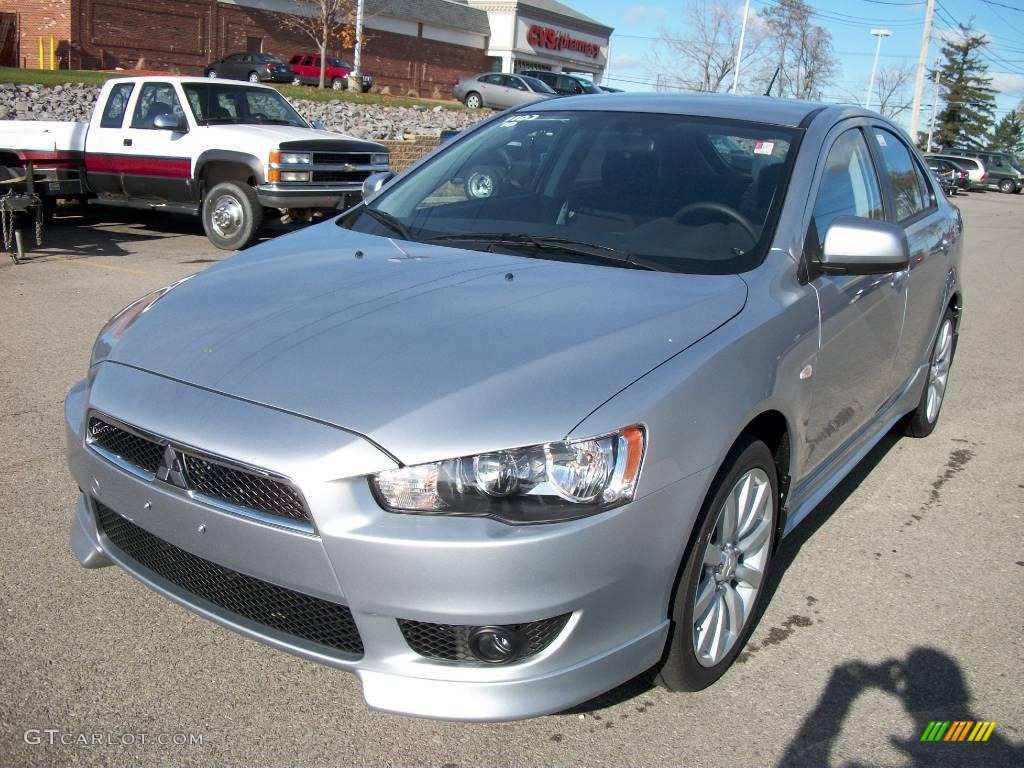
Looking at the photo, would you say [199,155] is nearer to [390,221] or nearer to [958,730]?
[390,221]

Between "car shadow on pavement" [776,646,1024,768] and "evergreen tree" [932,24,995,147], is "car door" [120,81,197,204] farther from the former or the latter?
"evergreen tree" [932,24,995,147]

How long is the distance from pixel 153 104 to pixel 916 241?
9.94m

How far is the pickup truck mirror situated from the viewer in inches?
445

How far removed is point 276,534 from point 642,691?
50.7 inches

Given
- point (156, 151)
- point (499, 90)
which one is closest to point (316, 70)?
point (499, 90)

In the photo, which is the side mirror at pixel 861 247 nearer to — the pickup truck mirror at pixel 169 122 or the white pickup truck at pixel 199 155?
the white pickup truck at pixel 199 155

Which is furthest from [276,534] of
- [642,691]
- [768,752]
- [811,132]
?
[811,132]

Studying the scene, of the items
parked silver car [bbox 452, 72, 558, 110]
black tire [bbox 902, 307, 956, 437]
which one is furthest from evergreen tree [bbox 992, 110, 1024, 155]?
black tire [bbox 902, 307, 956, 437]

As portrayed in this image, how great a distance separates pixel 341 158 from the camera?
1175 cm

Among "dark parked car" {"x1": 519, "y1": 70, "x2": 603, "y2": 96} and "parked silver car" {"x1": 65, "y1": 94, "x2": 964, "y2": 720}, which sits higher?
"dark parked car" {"x1": 519, "y1": 70, "x2": 603, "y2": 96}

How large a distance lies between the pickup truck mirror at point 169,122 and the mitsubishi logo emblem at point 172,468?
9737 millimetres

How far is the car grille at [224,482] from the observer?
2.40 m

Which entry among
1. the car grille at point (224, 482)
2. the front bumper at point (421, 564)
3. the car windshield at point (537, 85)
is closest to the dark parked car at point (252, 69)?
the car windshield at point (537, 85)

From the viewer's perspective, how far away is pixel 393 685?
247cm
